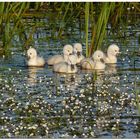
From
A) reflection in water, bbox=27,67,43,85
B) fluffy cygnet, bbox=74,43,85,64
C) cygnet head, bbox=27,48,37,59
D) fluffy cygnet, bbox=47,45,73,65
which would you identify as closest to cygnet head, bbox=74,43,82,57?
fluffy cygnet, bbox=74,43,85,64

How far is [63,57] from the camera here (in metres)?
15.7

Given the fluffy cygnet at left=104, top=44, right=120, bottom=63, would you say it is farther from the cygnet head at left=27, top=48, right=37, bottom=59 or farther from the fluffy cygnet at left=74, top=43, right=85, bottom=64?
the cygnet head at left=27, top=48, right=37, bottom=59

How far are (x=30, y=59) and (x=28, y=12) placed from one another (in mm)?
6107

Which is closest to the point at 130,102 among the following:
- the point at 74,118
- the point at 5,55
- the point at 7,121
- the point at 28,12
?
the point at 74,118

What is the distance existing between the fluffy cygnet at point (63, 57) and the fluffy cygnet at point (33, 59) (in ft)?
0.58

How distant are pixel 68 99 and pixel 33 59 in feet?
10.6


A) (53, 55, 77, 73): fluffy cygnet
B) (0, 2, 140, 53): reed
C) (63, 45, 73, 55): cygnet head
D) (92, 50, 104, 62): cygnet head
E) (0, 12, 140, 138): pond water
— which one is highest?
(0, 2, 140, 53): reed

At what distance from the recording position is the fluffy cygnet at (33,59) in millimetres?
15156

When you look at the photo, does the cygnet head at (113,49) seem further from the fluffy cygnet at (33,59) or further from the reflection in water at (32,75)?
the reflection in water at (32,75)

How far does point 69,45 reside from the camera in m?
15.9

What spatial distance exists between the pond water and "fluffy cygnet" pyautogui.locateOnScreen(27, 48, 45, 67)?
0.39 feet

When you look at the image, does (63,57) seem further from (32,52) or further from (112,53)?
(112,53)

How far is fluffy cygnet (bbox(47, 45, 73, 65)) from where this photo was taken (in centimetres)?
1535

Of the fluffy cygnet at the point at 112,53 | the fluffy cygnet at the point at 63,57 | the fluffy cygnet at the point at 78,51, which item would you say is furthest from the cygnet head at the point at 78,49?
the fluffy cygnet at the point at 112,53
